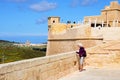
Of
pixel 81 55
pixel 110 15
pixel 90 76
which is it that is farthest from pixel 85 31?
pixel 90 76

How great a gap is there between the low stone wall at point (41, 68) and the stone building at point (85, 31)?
42.1 feet

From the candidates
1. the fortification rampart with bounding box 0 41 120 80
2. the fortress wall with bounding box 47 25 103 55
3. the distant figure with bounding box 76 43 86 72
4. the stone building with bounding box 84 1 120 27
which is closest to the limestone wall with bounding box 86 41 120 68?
the fortification rampart with bounding box 0 41 120 80

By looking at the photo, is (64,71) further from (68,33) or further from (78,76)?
(68,33)

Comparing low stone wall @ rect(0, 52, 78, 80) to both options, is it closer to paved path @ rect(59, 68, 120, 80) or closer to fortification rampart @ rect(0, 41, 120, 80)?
fortification rampart @ rect(0, 41, 120, 80)

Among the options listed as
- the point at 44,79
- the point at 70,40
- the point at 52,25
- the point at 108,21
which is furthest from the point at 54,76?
the point at 108,21

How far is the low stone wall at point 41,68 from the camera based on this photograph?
19.0 ft

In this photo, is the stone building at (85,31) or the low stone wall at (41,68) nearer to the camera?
the low stone wall at (41,68)

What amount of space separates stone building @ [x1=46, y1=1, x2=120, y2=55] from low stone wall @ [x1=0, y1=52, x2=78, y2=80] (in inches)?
505

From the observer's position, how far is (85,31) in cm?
2428

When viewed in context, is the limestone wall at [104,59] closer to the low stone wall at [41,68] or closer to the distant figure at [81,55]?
the distant figure at [81,55]

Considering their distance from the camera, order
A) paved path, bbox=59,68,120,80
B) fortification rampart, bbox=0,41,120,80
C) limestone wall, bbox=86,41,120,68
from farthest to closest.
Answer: limestone wall, bbox=86,41,120,68, paved path, bbox=59,68,120,80, fortification rampart, bbox=0,41,120,80

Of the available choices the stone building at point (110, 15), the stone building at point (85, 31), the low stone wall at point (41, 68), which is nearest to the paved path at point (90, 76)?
the low stone wall at point (41, 68)

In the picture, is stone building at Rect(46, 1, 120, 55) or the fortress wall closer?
stone building at Rect(46, 1, 120, 55)

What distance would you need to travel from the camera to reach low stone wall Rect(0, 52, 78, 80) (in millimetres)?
5781
